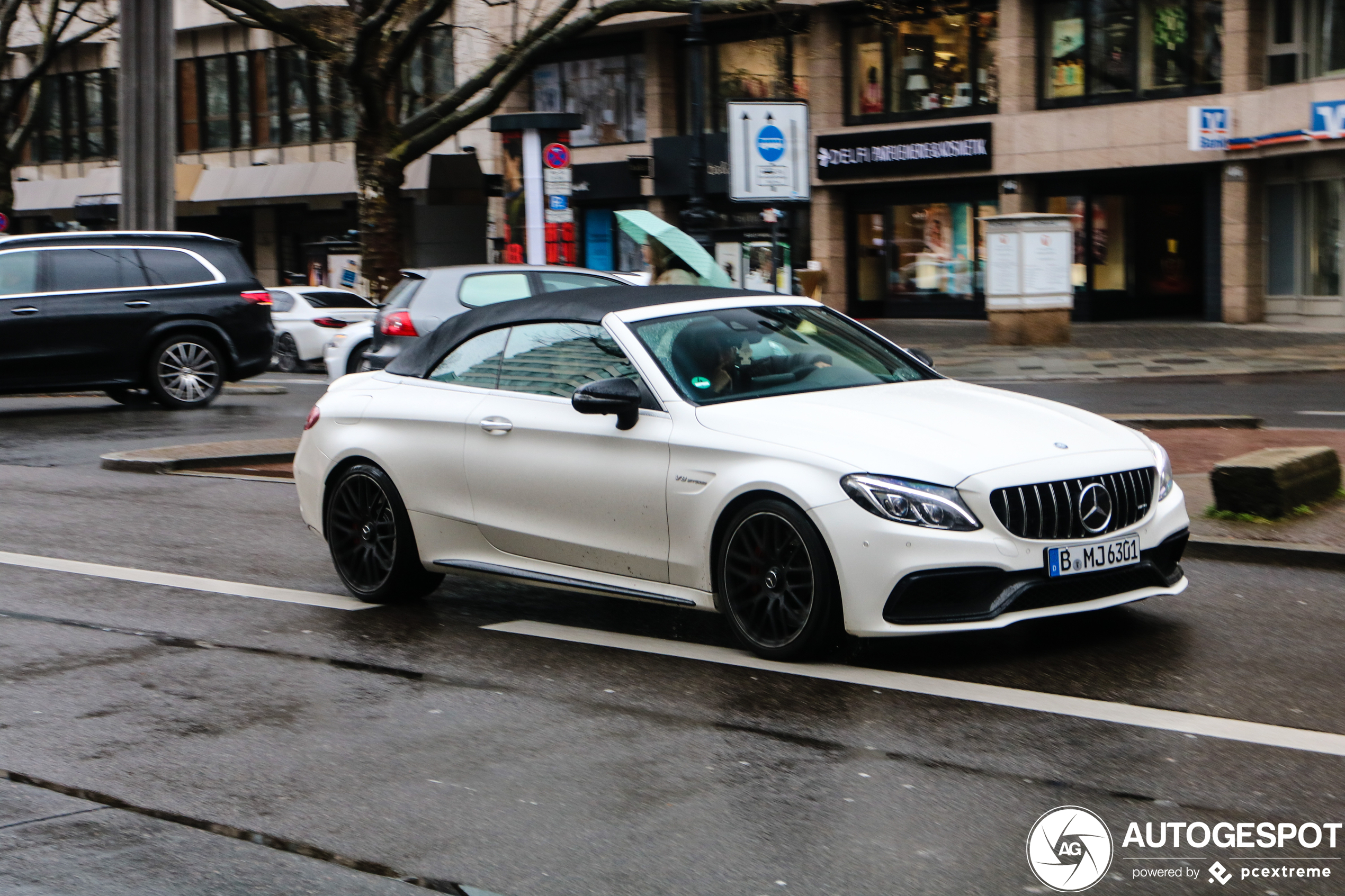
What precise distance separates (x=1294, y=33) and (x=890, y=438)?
2670 cm

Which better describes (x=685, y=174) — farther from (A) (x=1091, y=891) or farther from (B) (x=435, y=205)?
(A) (x=1091, y=891)

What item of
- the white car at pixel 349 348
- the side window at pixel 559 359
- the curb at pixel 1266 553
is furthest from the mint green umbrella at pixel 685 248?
the white car at pixel 349 348

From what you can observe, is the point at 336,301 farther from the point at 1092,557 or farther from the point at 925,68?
the point at 1092,557

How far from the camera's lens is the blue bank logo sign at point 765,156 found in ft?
52.3

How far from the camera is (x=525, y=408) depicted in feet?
23.6

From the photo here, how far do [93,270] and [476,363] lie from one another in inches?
481

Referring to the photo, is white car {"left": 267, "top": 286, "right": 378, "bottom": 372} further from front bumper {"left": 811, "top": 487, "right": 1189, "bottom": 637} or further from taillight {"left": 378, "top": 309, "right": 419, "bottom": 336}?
front bumper {"left": 811, "top": 487, "right": 1189, "bottom": 637}

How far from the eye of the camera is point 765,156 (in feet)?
52.4

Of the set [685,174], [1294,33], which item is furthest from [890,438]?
[685,174]

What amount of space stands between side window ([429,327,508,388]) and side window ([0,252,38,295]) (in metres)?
11.9

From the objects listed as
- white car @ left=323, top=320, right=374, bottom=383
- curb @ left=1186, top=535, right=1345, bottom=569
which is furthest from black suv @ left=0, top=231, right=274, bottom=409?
curb @ left=1186, top=535, right=1345, bottom=569

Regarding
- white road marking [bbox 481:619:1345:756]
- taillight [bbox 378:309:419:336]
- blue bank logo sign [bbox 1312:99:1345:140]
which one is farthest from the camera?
blue bank logo sign [bbox 1312:99:1345:140]

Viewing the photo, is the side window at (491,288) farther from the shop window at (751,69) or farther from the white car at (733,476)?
the shop window at (751,69)

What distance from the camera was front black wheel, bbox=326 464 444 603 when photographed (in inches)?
301
